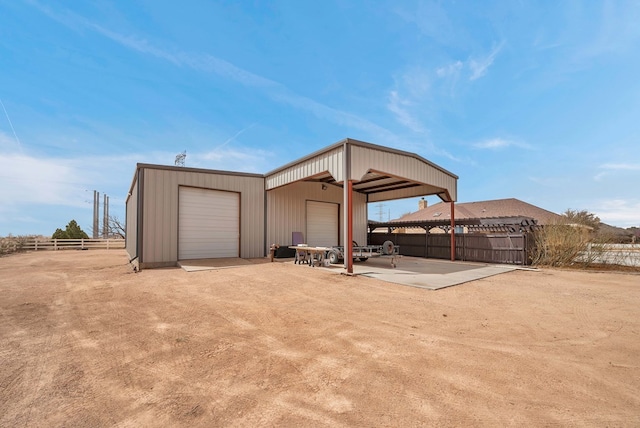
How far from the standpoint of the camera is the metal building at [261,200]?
930 centimetres

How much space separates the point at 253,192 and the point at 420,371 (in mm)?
10914

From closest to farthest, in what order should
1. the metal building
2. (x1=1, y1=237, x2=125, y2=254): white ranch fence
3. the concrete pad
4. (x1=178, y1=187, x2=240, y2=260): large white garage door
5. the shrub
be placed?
the concrete pad
the metal building
the shrub
(x1=178, y1=187, x2=240, y2=260): large white garage door
(x1=1, y1=237, x2=125, y2=254): white ranch fence

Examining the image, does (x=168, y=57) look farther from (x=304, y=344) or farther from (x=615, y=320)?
(x=615, y=320)

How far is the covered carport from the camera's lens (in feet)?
27.9

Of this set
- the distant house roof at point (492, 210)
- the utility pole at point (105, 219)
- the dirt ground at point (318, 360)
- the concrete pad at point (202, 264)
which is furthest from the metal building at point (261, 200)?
the utility pole at point (105, 219)

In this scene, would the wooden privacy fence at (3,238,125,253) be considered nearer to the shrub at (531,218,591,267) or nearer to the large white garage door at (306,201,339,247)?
the large white garage door at (306,201,339,247)

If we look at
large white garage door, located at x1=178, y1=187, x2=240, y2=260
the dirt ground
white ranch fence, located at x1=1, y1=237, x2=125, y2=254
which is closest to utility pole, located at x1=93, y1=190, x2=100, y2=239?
white ranch fence, located at x1=1, y1=237, x2=125, y2=254

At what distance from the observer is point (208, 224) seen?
11.4 metres

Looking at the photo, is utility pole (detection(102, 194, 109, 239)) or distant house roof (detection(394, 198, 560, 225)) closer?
distant house roof (detection(394, 198, 560, 225))

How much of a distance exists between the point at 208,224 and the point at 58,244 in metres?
20.8

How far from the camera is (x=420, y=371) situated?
256 centimetres

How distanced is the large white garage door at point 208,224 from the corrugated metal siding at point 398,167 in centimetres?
602

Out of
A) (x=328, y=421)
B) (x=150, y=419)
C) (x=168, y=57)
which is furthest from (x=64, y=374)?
(x=168, y=57)

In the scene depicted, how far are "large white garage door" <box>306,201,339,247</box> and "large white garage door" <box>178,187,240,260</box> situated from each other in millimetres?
3862
